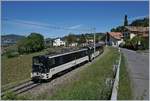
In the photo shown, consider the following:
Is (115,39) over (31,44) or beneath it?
over

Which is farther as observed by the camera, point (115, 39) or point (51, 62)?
point (115, 39)

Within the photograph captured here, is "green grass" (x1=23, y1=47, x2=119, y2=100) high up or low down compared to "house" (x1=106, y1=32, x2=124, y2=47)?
down

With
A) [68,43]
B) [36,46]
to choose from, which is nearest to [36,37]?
[36,46]

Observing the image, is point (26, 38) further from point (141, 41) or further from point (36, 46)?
point (141, 41)

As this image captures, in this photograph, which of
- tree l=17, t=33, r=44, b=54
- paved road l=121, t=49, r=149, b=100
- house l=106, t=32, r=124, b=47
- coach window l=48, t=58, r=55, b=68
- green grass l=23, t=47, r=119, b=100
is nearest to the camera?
green grass l=23, t=47, r=119, b=100

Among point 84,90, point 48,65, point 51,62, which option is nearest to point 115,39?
point 51,62

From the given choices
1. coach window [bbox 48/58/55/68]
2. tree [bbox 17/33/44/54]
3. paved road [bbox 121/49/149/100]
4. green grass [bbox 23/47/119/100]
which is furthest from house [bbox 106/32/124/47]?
green grass [bbox 23/47/119/100]

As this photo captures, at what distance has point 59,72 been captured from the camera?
26875 millimetres

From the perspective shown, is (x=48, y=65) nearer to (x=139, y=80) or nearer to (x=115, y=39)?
(x=139, y=80)

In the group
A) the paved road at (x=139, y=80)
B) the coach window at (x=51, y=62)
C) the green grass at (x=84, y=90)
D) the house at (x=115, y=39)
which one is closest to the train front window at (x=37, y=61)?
the coach window at (x=51, y=62)

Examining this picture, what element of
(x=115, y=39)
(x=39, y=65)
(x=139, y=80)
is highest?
(x=115, y=39)

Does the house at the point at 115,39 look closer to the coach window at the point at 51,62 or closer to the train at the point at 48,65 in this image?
the train at the point at 48,65

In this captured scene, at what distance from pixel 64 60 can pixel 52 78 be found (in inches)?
162

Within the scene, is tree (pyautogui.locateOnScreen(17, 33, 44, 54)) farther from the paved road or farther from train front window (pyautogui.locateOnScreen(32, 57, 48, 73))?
train front window (pyautogui.locateOnScreen(32, 57, 48, 73))
